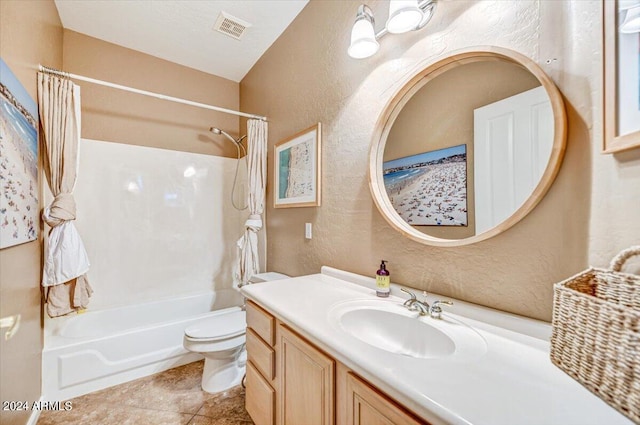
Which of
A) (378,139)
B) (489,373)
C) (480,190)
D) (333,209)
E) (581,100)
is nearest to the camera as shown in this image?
(489,373)

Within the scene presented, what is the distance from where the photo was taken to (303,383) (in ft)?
2.99

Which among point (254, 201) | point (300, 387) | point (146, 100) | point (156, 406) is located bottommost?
point (156, 406)

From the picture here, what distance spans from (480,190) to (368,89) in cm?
78

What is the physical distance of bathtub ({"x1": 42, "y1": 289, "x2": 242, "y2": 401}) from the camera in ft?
5.35

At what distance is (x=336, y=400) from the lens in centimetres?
78

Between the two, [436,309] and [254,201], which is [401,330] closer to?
[436,309]

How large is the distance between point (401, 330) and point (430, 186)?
60 centimetres

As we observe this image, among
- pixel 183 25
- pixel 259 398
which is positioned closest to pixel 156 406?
pixel 259 398

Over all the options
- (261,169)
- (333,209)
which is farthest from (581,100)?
(261,169)

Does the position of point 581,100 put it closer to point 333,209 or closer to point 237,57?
point 333,209

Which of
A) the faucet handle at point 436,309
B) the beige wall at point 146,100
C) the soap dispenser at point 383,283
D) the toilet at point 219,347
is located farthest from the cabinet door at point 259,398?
the beige wall at point 146,100

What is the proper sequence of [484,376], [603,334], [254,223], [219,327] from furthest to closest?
[254,223] → [219,327] → [484,376] → [603,334]

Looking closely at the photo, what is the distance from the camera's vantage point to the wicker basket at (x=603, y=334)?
443 millimetres

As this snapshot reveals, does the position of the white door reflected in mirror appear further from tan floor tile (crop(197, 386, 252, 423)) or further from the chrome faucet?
tan floor tile (crop(197, 386, 252, 423))
